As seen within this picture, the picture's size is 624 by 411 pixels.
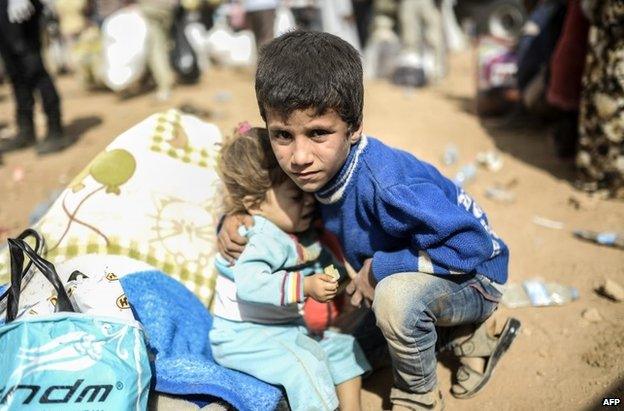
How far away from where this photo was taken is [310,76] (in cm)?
171

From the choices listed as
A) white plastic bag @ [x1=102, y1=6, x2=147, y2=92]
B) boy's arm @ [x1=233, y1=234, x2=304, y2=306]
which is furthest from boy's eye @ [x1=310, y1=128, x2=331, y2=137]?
white plastic bag @ [x1=102, y1=6, x2=147, y2=92]

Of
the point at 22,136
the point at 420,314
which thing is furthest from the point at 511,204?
Answer: the point at 22,136

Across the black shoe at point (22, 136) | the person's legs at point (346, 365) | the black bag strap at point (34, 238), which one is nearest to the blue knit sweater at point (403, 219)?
the person's legs at point (346, 365)

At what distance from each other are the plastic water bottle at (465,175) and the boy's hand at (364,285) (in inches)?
91.1

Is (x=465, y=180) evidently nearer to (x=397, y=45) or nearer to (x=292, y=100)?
(x=292, y=100)

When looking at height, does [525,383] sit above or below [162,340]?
below

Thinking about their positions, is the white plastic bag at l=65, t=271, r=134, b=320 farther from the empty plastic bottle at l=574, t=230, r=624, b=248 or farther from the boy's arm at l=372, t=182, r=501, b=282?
the empty plastic bottle at l=574, t=230, r=624, b=248

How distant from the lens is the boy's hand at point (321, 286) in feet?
6.29

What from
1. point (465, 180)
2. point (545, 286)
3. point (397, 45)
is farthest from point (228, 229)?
point (397, 45)

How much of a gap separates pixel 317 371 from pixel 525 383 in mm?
931

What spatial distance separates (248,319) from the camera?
2.21 meters

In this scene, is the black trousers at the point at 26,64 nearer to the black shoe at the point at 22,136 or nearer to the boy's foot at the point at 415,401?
the black shoe at the point at 22,136

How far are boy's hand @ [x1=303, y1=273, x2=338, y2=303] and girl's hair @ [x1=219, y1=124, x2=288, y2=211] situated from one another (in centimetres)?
40

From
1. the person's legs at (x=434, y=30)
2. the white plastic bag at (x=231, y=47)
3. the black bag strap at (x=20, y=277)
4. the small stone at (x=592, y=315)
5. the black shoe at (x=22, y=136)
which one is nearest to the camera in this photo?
the black bag strap at (x=20, y=277)
